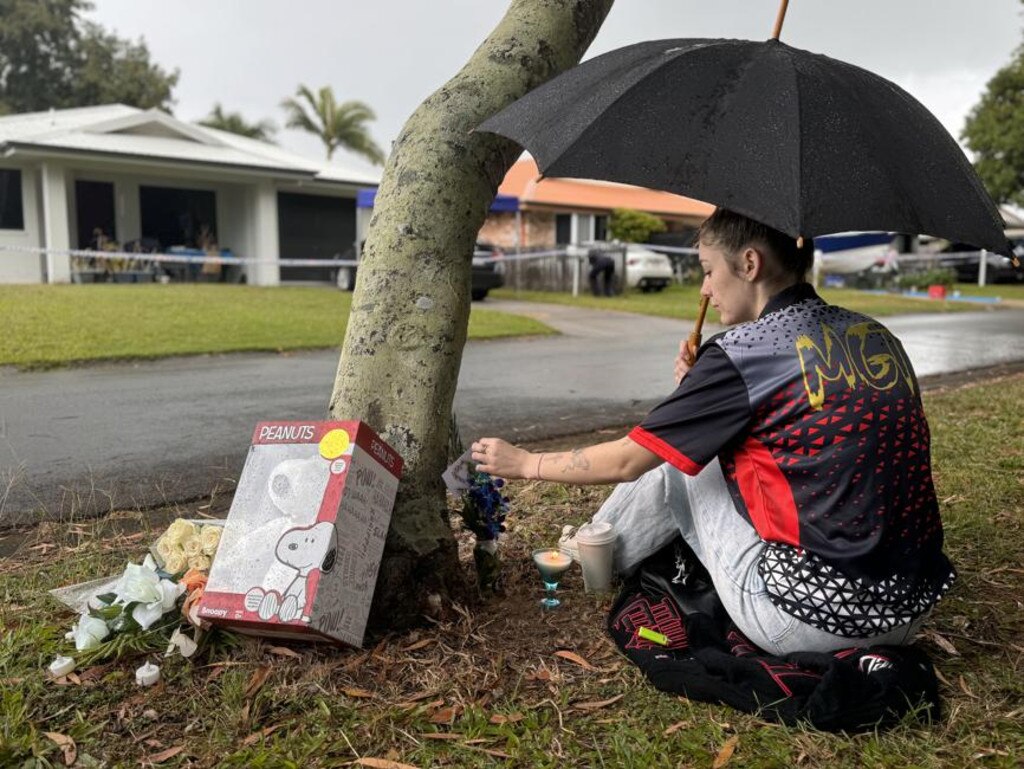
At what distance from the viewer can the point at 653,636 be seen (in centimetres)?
271

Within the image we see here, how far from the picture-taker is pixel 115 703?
Result: 236 centimetres

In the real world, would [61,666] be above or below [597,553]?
below

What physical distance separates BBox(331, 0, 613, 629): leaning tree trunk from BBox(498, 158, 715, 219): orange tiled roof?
83.4 feet

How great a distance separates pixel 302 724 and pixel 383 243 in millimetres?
Result: 1477

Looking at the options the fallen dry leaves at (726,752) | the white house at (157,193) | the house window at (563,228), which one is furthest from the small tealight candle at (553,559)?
the house window at (563,228)

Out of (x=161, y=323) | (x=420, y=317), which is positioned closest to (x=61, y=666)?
(x=420, y=317)

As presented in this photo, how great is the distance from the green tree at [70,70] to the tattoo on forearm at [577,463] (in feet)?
138

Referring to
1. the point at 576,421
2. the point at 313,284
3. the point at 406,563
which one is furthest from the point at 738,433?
the point at 313,284

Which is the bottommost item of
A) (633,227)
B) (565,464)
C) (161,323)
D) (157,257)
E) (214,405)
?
(214,405)

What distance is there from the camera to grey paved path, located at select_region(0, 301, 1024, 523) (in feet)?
15.7

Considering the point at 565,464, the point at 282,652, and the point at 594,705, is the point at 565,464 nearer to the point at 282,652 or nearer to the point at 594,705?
the point at 594,705

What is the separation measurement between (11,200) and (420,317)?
22.0m

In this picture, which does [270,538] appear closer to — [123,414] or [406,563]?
[406,563]

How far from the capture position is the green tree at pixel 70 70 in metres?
39.2
